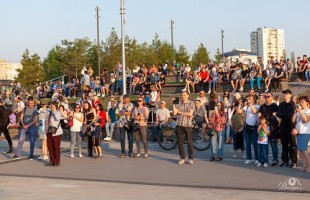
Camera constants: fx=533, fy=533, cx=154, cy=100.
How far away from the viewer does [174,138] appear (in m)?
17.6

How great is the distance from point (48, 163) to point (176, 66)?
86.2ft

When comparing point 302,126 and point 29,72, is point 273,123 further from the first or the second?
point 29,72

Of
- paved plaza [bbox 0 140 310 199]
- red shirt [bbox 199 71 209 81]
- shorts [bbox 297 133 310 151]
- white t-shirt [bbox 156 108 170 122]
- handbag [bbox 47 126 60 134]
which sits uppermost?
red shirt [bbox 199 71 209 81]

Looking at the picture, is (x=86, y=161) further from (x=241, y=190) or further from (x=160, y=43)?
(x=160, y=43)

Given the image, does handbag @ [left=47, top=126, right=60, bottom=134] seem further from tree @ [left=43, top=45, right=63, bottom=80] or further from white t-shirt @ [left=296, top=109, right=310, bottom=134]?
tree @ [left=43, top=45, right=63, bottom=80]

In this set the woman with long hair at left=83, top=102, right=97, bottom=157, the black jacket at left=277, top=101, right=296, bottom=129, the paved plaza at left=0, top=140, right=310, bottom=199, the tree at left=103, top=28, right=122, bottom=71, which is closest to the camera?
the paved plaza at left=0, top=140, right=310, bottom=199

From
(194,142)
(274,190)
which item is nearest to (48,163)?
(194,142)

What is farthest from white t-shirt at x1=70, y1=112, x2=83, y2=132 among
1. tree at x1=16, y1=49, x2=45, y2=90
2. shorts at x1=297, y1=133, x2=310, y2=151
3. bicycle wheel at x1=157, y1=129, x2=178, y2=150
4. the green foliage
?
tree at x1=16, y1=49, x2=45, y2=90

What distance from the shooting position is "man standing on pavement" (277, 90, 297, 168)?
12773 millimetres

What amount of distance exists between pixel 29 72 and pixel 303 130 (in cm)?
5732

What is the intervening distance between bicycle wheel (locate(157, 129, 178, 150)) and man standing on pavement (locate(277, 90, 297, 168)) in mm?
5086

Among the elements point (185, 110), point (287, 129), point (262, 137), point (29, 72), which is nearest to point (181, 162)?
point (185, 110)

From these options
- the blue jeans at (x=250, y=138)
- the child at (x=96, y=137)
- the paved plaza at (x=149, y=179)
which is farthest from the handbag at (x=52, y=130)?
the blue jeans at (x=250, y=138)

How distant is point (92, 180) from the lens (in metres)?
11.9
